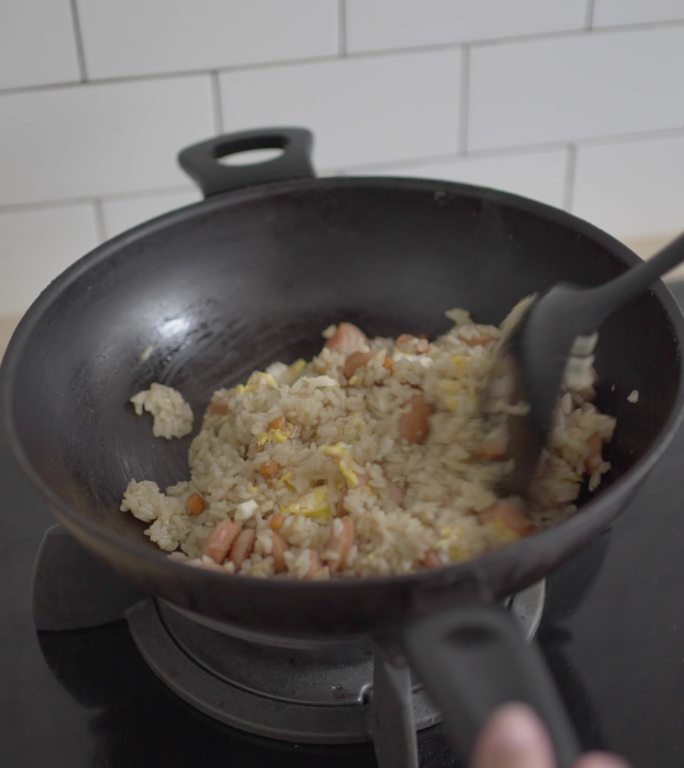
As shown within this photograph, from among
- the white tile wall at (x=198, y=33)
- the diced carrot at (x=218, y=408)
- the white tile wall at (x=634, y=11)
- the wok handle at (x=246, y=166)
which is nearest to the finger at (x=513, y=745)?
the diced carrot at (x=218, y=408)

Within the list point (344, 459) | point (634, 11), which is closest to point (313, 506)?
point (344, 459)

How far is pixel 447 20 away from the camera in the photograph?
1.27m

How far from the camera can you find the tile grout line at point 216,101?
4.13 feet

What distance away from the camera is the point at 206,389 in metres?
1.11

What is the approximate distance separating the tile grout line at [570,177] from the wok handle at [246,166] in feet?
1.58

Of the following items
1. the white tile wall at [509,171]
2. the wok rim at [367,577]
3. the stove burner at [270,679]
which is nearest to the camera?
the wok rim at [367,577]

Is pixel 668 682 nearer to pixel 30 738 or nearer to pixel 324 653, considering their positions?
pixel 324 653

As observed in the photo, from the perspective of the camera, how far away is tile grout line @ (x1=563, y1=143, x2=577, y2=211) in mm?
1425

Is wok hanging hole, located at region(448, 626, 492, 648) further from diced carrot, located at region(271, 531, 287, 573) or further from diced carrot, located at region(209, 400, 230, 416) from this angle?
diced carrot, located at region(209, 400, 230, 416)

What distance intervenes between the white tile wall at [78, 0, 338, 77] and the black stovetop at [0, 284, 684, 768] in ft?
2.05

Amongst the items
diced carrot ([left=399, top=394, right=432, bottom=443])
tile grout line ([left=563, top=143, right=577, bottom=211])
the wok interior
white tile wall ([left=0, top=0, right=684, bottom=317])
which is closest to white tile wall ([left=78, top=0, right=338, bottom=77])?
white tile wall ([left=0, top=0, right=684, bottom=317])

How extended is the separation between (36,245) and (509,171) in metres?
0.68

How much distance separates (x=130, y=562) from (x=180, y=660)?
0.85ft

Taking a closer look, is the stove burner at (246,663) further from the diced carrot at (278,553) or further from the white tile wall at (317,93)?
the white tile wall at (317,93)
